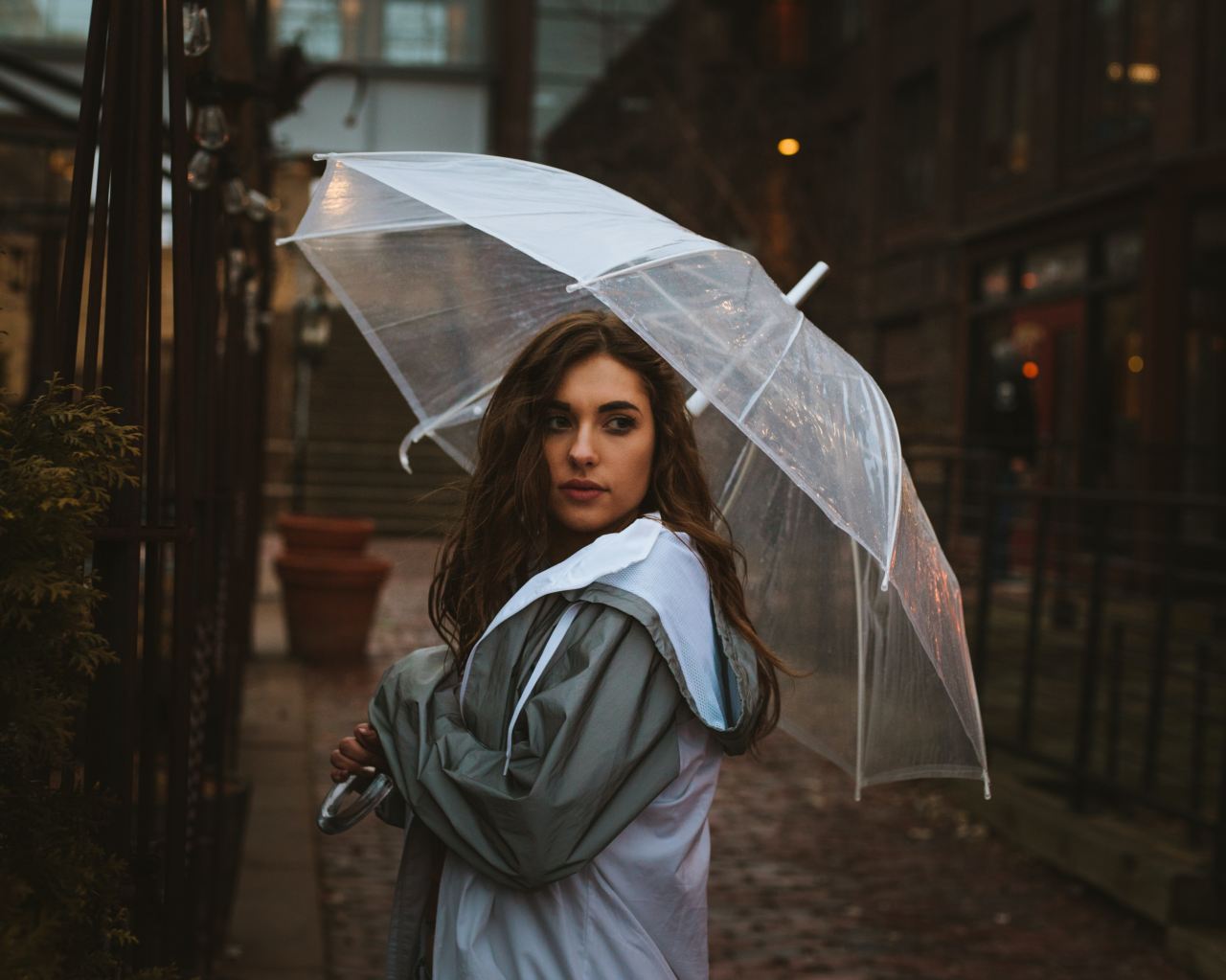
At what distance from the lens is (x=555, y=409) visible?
104 inches

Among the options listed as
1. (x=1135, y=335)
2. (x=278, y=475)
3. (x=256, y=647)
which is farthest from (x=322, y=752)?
(x=278, y=475)

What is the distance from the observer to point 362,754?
2480 millimetres

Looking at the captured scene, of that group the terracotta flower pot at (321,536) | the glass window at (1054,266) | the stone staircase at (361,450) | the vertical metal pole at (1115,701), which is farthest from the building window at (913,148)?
the vertical metal pole at (1115,701)

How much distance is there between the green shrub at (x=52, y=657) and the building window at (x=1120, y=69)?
1564cm

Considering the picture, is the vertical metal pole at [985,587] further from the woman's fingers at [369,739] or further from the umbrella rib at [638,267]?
the woman's fingers at [369,739]

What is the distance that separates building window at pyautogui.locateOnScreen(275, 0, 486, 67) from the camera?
26922 mm

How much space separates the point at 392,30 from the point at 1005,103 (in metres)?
11.4

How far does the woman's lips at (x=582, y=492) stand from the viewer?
8.48 ft

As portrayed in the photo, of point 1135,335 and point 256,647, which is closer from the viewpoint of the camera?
point 256,647

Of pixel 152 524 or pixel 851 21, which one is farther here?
pixel 851 21

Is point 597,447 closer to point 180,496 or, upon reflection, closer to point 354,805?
point 354,805

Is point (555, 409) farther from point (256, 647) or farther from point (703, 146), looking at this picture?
point (703, 146)

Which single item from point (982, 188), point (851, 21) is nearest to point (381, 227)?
point (982, 188)

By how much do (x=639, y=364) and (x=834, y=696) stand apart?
38.9 inches
